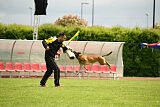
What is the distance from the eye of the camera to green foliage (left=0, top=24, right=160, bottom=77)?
3150 cm

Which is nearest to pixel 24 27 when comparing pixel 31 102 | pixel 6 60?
pixel 6 60

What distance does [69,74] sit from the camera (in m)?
27.9

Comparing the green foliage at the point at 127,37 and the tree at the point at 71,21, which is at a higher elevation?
the tree at the point at 71,21

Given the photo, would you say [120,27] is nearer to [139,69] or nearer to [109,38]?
[109,38]

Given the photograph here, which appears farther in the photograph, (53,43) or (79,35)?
(79,35)

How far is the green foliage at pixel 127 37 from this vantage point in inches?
1240

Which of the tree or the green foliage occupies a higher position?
the tree

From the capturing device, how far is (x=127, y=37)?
33250 mm

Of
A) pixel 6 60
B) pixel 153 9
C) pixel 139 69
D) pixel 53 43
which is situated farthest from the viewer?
pixel 153 9

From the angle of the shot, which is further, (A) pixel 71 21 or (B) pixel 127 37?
(A) pixel 71 21

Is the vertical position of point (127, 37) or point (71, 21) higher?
point (71, 21)

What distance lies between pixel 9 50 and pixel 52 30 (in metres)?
7.36

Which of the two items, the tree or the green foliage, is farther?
the tree

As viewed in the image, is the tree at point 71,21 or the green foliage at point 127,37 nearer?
the green foliage at point 127,37
